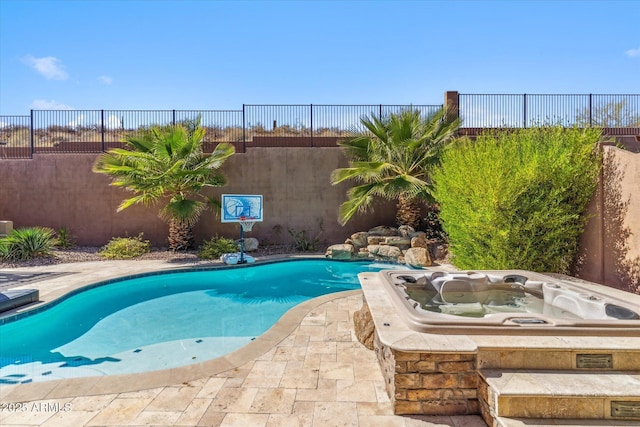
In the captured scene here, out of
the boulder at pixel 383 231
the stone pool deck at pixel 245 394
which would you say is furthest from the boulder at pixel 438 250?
the stone pool deck at pixel 245 394

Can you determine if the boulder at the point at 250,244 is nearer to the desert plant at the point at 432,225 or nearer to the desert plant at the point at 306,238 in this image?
the desert plant at the point at 306,238

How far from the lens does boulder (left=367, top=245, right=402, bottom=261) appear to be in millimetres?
9742

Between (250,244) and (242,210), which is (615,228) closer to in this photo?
(242,210)

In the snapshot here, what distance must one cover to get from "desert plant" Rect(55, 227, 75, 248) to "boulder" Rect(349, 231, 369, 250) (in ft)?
31.3

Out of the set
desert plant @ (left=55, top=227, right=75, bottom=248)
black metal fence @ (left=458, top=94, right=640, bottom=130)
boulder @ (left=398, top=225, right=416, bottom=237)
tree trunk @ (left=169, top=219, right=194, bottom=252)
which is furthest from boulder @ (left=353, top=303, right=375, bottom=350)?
desert plant @ (left=55, top=227, right=75, bottom=248)

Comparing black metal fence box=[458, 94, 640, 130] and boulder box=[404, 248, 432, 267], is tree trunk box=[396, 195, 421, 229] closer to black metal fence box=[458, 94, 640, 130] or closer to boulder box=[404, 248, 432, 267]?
boulder box=[404, 248, 432, 267]

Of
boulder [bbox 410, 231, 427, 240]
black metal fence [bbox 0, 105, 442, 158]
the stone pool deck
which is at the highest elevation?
black metal fence [bbox 0, 105, 442, 158]

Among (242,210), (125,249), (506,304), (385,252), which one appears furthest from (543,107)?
(125,249)

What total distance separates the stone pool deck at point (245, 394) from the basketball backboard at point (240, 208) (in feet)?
19.8

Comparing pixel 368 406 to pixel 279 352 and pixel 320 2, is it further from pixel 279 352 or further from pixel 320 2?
pixel 320 2

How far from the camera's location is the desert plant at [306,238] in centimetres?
1137

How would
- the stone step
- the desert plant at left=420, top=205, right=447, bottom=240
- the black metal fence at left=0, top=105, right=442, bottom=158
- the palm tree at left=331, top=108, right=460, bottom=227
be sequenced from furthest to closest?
1. the black metal fence at left=0, top=105, right=442, bottom=158
2. the desert plant at left=420, top=205, right=447, bottom=240
3. the palm tree at left=331, top=108, right=460, bottom=227
4. the stone step

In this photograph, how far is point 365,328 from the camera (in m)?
4.07

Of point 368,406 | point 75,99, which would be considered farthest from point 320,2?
point 75,99
